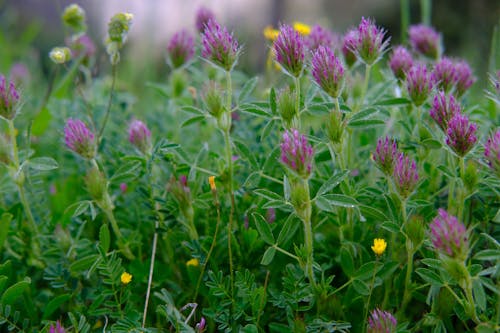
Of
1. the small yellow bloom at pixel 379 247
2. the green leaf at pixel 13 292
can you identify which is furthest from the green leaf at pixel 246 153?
the green leaf at pixel 13 292

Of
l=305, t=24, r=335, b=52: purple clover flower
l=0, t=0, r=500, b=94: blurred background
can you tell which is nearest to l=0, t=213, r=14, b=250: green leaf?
l=305, t=24, r=335, b=52: purple clover flower

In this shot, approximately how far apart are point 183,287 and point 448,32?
263 inches

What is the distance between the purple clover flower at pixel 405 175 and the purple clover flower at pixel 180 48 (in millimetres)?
961

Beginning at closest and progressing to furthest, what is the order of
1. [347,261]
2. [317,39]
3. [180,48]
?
[347,261]
[317,39]
[180,48]

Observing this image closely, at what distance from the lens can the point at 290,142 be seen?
128 cm

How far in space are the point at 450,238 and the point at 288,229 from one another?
1.43 feet

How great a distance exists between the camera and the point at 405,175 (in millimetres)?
1363

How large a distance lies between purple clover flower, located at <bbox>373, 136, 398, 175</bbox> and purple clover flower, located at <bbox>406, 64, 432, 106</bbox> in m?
0.23

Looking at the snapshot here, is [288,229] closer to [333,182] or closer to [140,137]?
[333,182]

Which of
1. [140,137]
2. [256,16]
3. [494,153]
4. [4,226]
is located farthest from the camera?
[256,16]

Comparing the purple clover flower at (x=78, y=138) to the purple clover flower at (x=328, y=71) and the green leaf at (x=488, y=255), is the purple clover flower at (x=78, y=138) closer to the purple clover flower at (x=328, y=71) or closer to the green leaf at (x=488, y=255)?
the purple clover flower at (x=328, y=71)

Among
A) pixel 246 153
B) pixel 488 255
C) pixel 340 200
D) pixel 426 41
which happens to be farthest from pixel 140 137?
pixel 426 41

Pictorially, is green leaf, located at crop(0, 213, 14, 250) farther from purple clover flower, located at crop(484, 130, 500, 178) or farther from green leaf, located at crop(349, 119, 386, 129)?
purple clover flower, located at crop(484, 130, 500, 178)

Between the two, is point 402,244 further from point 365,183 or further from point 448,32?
point 448,32
